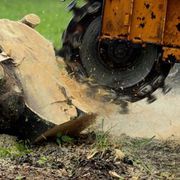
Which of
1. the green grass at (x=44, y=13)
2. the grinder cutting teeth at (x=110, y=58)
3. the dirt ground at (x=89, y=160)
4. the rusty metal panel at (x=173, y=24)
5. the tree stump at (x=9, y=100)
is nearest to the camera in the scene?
the dirt ground at (x=89, y=160)

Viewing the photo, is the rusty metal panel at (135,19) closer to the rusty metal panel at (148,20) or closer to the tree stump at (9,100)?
the rusty metal panel at (148,20)

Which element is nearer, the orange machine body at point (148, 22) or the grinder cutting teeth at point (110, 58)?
the orange machine body at point (148, 22)

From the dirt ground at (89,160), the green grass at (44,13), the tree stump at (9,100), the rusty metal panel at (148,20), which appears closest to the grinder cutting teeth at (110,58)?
the rusty metal panel at (148,20)

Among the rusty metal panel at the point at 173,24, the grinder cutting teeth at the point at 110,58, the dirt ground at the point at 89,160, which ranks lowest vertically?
the dirt ground at the point at 89,160

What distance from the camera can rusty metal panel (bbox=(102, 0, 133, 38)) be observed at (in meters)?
6.52

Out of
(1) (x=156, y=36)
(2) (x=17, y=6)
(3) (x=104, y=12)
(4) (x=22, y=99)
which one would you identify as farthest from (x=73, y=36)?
(2) (x=17, y=6)

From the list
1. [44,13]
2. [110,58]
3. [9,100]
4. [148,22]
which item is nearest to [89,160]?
[9,100]

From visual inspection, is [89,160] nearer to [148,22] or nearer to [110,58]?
[148,22]

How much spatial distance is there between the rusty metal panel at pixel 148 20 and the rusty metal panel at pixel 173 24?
6 cm

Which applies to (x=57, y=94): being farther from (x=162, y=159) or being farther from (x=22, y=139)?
(x=162, y=159)

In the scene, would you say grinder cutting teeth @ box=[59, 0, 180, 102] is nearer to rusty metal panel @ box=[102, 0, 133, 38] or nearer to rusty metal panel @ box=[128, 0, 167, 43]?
rusty metal panel @ box=[102, 0, 133, 38]

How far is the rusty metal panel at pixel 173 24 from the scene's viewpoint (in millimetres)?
6430

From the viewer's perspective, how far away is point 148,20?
6.49m

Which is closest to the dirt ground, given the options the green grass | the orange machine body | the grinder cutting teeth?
the grinder cutting teeth
